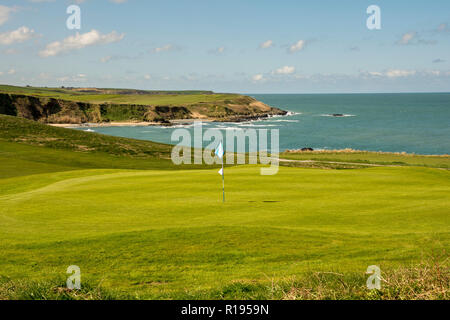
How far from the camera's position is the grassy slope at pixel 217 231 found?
895 centimetres

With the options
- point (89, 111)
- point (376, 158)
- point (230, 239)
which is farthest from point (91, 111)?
point (230, 239)

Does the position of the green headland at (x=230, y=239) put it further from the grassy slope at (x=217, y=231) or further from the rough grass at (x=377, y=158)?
the rough grass at (x=377, y=158)

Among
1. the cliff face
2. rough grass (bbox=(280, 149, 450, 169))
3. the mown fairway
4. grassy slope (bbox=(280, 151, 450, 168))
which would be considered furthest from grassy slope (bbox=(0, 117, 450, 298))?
the cliff face

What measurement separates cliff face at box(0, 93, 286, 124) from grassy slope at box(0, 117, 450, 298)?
130255 millimetres

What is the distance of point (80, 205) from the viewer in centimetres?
1570

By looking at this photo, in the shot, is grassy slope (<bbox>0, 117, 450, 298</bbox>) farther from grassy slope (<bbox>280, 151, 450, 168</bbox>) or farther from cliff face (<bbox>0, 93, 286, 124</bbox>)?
cliff face (<bbox>0, 93, 286, 124</bbox>)

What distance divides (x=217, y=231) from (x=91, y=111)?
162841mm

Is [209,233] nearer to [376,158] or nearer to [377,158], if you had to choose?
[376,158]

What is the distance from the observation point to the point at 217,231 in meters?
11.7

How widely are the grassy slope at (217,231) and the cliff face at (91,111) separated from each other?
130255mm

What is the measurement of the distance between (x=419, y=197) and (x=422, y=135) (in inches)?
4771

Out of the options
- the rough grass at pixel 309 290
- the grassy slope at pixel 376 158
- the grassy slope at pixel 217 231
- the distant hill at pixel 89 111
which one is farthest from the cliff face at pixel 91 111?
the rough grass at pixel 309 290
